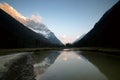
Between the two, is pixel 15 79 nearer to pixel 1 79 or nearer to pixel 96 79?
pixel 1 79

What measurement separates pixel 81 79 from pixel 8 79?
7.01m

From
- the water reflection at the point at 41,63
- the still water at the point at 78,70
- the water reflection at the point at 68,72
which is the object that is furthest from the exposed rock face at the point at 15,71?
the water reflection at the point at 68,72

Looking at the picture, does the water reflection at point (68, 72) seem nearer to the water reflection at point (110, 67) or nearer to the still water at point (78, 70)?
the still water at point (78, 70)

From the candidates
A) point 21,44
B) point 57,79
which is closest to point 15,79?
point 57,79

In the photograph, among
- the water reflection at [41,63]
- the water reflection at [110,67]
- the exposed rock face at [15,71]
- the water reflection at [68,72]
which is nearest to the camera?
the exposed rock face at [15,71]

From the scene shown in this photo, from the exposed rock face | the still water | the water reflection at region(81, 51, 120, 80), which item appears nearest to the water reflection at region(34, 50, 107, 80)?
the still water

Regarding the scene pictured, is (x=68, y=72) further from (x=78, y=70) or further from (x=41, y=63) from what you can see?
(x=41, y=63)

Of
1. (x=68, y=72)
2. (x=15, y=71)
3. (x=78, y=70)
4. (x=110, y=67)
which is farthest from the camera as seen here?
(x=110, y=67)

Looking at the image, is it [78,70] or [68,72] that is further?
[78,70]

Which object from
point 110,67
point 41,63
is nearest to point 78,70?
point 110,67

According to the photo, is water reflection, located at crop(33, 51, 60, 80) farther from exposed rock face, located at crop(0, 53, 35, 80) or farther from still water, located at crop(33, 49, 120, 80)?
exposed rock face, located at crop(0, 53, 35, 80)

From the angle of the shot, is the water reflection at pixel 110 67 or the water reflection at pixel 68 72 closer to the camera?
the water reflection at pixel 68 72

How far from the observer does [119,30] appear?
10631cm

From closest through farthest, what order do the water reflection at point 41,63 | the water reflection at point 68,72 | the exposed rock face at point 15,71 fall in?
the exposed rock face at point 15,71 → the water reflection at point 68,72 → the water reflection at point 41,63
